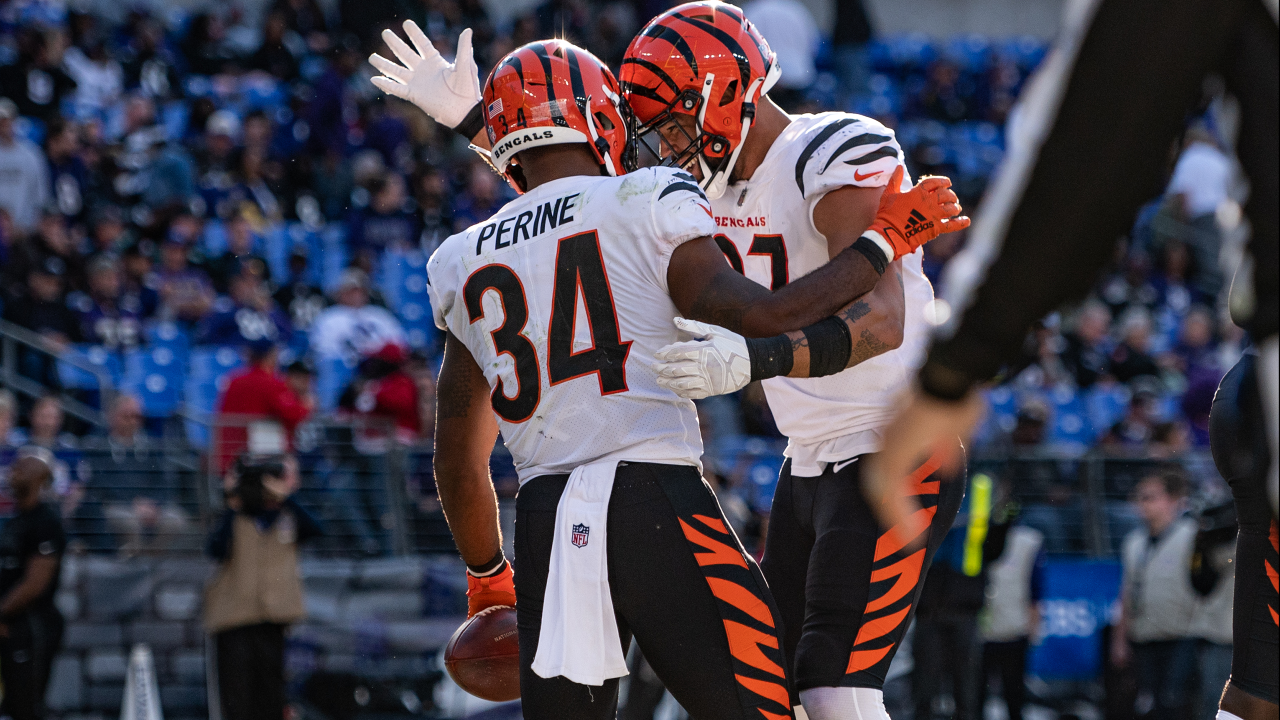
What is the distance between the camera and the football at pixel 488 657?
387cm

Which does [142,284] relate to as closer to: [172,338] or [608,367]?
[172,338]

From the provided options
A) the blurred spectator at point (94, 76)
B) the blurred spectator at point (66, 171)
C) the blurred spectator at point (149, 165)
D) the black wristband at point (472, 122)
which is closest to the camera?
the black wristband at point (472, 122)

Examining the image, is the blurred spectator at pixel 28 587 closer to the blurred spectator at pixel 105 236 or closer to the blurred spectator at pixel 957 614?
the blurred spectator at pixel 105 236

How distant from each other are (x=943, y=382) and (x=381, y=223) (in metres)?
10.9

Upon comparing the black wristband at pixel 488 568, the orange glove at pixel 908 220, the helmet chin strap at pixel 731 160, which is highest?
the helmet chin strap at pixel 731 160

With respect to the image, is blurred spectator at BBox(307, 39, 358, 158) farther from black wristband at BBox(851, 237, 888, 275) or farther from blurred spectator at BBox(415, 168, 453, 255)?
black wristband at BBox(851, 237, 888, 275)

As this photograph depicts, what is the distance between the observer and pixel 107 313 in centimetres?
1054

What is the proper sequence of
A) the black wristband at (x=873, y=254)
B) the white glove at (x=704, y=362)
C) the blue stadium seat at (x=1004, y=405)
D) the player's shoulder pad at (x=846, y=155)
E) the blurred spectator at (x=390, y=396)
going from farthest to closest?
the blue stadium seat at (x=1004, y=405) < the blurred spectator at (x=390, y=396) < the player's shoulder pad at (x=846, y=155) < the black wristband at (x=873, y=254) < the white glove at (x=704, y=362)

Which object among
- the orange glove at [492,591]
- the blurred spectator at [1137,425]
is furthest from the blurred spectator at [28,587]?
the blurred spectator at [1137,425]

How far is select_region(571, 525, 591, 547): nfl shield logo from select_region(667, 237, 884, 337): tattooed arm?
570 mm

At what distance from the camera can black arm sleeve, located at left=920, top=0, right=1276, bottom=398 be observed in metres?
1.90

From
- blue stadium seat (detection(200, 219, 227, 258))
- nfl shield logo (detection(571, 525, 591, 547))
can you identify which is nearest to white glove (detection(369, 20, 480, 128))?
nfl shield logo (detection(571, 525, 591, 547))

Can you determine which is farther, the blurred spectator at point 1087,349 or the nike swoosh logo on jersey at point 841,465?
the blurred spectator at point 1087,349

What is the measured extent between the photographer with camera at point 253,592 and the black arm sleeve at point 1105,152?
6798 millimetres
